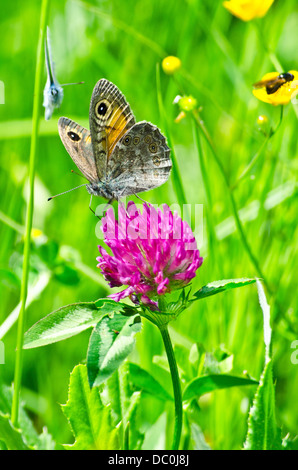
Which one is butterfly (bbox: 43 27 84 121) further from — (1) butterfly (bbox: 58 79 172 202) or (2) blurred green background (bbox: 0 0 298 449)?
(2) blurred green background (bbox: 0 0 298 449)

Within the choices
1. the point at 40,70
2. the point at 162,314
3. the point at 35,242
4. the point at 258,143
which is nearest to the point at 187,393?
the point at 162,314

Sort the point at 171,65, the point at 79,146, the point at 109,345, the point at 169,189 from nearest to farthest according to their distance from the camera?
the point at 109,345, the point at 79,146, the point at 171,65, the point at 169,189

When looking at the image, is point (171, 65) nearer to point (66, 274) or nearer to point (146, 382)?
point (66, 274)

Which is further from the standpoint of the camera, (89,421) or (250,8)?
(250,8)

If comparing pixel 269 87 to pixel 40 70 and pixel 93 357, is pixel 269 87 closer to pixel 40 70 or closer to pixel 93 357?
pixel 40 70

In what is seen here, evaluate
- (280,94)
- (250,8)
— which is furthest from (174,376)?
(250,8)

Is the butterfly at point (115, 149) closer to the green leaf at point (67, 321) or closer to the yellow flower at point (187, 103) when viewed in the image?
the yellow flower at point (187, 103)
